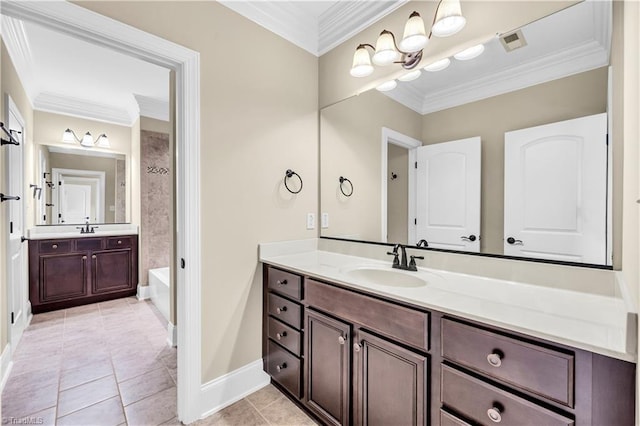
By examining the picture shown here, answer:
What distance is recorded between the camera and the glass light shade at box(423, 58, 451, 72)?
1543 mm

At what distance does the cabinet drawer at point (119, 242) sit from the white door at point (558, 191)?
419 cm

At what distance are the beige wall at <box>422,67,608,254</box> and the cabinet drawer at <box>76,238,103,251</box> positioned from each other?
396cm

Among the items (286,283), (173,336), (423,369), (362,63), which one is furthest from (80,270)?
(423,369)

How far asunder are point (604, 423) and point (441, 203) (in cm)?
109

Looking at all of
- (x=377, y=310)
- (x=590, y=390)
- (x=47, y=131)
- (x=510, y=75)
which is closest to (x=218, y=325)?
(x=377, y=310)

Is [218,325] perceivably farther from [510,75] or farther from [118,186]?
[118,186]

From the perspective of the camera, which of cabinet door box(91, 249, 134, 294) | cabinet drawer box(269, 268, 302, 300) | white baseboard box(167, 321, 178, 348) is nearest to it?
cabinet drawer box(269, 268, 302, 300)

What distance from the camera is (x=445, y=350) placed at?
3.36 feet

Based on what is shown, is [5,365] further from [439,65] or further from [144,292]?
[439,65]

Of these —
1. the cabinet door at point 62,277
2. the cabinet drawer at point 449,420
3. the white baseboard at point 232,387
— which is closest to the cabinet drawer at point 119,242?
the cabinet door at point 62,277

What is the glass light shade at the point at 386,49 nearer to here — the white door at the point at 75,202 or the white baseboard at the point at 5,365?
the white baseboard at the point at 5,365

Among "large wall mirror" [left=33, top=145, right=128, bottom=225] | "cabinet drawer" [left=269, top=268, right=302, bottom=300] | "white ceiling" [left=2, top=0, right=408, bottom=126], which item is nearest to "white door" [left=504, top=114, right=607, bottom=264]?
"cabinet drawer" [left=269, top=268, right=302, bottom=300]

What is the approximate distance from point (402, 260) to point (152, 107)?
3687 millimetres

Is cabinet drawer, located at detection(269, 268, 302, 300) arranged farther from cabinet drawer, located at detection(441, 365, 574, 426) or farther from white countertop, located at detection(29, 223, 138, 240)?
white countertop, located at detection(29, 223, 138, 240)
